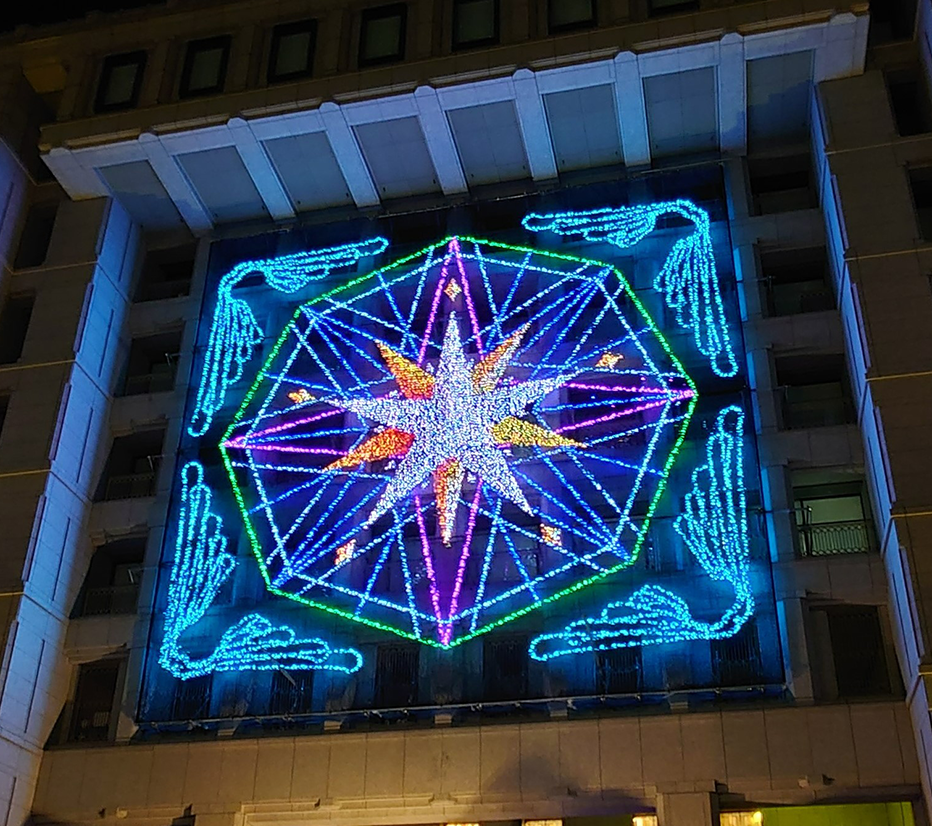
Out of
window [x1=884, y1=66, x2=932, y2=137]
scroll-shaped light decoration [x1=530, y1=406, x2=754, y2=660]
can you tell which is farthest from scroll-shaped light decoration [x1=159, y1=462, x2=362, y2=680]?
window [x1=884, y1=66, x2=932, y2=137]

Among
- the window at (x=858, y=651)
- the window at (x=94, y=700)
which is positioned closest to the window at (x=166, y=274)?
the window at (x=94, y=700)

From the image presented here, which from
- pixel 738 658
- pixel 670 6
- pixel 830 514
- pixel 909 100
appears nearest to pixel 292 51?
pixel 670 6

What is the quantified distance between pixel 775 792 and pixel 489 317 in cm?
1266

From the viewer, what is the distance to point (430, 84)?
25938 millimetres

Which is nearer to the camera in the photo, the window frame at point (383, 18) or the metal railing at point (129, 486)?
the metal railing at point (129, 486)

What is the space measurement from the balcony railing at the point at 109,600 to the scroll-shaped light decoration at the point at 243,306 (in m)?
4.50

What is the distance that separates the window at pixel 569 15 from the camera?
86.5ft

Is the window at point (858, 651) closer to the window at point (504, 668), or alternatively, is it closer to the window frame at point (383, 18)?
the window at point (504, 668)

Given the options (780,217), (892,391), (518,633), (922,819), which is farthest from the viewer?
(780,217)

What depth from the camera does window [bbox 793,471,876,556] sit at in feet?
73.3

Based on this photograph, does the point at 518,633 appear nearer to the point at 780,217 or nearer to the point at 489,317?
the point at 489,317

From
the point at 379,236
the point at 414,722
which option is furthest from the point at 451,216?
the point at 414,722

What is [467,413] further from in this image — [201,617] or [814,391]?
[814,391]

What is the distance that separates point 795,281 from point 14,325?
19.3 metres
